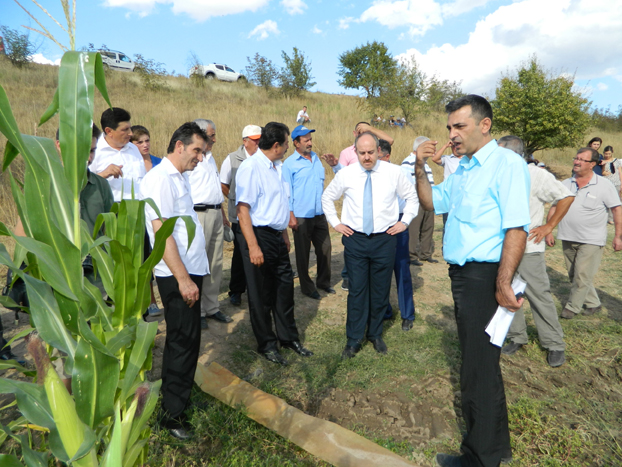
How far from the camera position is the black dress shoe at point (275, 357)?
3.57 meters

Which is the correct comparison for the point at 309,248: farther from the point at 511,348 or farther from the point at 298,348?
the point at 511,348

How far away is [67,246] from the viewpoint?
1.10m

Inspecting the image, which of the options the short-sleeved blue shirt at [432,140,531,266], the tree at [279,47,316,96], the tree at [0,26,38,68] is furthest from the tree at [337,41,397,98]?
the short-sleeved blue shirt at [432,140,531,266]

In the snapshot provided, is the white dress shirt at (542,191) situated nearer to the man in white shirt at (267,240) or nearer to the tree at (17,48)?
the man in white shirt at (267,240)

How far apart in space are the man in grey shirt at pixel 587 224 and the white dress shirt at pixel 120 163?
451 centimetres

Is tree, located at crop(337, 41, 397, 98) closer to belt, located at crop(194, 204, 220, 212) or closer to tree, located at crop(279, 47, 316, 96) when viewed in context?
tree, located at crop(279, 47, 316, 96)

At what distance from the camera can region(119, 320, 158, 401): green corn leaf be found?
128 centimetres

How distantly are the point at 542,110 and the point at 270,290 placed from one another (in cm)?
1637

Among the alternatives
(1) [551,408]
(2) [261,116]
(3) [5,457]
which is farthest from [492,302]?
(2) [261,116]

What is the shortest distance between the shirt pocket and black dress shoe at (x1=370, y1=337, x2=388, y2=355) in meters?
2.87

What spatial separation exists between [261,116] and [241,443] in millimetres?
14797

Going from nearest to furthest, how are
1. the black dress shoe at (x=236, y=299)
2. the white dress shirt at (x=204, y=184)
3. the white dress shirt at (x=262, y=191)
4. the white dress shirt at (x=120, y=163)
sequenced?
the white dress shirt at (x=262, y=191) < the white dress shirt at (x=120, y=163) < the white dress shirt at (x=204, y=184) < the black dress shoe at (x=236, y=299)

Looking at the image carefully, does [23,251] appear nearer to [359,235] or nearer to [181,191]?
[181,191]

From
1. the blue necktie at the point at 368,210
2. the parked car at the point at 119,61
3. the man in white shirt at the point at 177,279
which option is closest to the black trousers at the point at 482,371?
the blue necktie at the point at 368,210
